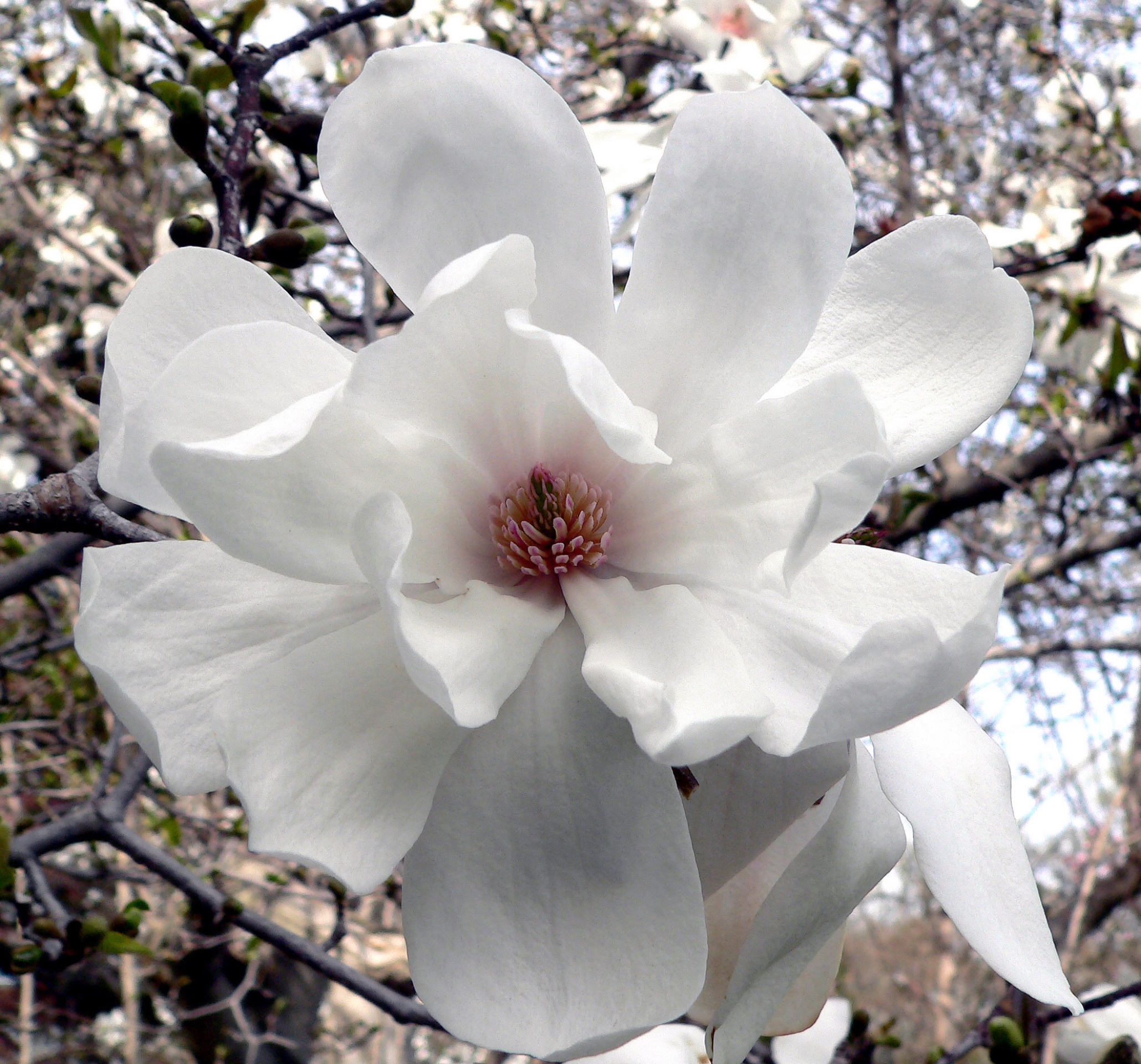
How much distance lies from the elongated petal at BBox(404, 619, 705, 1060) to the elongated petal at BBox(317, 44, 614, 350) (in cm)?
25

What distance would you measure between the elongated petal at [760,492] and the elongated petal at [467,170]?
116 millimetres

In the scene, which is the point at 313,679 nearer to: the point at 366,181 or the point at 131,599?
the point at 131,599

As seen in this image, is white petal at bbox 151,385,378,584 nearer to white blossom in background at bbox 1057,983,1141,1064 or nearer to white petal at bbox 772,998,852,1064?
white petal at bbox 772,998,852,1064

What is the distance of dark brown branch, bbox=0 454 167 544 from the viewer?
700 millimetres

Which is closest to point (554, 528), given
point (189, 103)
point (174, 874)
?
point (189, 103)

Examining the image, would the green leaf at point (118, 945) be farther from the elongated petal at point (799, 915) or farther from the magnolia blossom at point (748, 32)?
the magnolia blossom at point (748, 32)

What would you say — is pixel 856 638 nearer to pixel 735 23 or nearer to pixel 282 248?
pixel 282 248

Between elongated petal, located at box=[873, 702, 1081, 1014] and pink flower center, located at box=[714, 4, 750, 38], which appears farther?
pink flower center, located at box=[714, 4, 750, 38]

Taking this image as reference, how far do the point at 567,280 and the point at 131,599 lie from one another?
0.31 metres

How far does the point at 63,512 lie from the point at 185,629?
19 cm

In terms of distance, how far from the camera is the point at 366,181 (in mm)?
607

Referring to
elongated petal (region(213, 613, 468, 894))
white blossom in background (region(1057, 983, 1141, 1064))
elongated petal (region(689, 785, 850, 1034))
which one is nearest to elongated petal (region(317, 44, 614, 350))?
elongated petal (region(213, 613, 468, 894))

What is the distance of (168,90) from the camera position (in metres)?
1.05

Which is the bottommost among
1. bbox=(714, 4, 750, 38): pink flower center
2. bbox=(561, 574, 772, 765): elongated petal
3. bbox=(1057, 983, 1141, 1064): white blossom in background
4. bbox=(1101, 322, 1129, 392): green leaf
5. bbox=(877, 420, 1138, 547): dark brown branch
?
bbox=(1057, 983, 1141, 1064): white blossom in background
